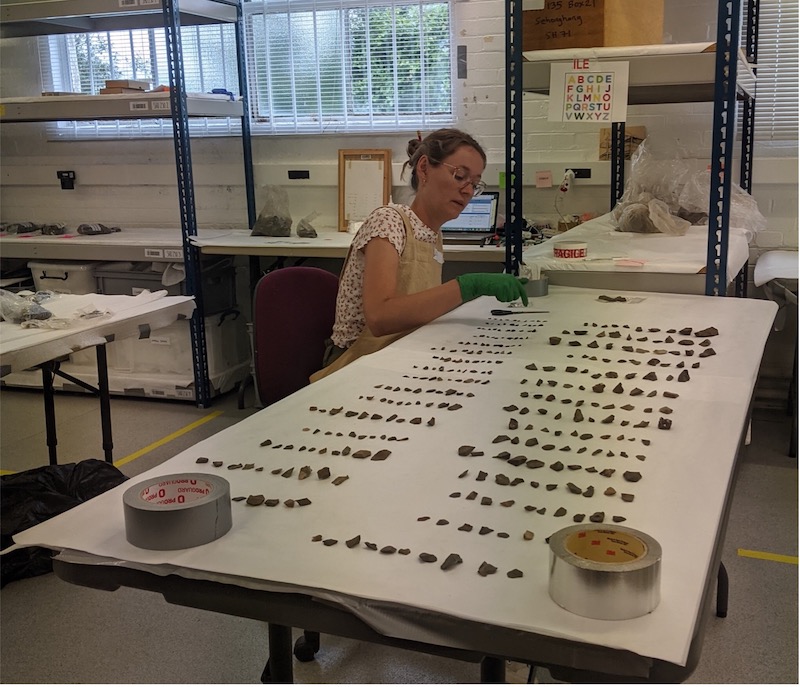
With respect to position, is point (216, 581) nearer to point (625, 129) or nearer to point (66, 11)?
point (625, 129)

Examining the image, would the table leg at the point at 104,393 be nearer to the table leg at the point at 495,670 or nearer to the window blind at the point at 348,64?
the window blind at the point at 348,64

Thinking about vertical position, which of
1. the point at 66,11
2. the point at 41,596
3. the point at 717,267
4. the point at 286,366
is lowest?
the point at 41,596

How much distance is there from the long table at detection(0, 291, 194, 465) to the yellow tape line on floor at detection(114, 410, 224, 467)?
37 centimetres

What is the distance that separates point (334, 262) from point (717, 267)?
8.06ft

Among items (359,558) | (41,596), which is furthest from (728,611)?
(41,596)

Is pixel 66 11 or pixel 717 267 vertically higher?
pixel 66 11

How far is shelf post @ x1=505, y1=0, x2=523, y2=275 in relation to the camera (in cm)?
226

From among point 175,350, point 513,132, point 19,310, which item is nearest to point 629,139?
point 513,132

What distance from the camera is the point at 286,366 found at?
2.34 meters

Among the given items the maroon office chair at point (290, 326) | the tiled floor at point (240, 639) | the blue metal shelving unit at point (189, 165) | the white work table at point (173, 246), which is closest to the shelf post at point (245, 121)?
the blue metal shelving unit at point (189, 165)

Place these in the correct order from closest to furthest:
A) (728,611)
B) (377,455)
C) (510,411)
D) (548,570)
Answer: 1. (548,570)
2. (377,455)
3. (510,411)
4. (728,611)

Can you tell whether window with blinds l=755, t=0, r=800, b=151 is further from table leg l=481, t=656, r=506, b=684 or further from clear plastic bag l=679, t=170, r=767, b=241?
table leg l=481, t=656, r=506, b=684

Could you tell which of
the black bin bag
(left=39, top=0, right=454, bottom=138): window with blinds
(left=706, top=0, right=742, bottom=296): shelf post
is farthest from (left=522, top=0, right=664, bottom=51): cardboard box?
the black bin bag

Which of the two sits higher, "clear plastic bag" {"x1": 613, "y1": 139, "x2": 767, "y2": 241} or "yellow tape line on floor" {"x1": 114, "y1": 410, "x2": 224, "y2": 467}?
"clear plastic bag" {"x1": 613, "y1": 139, "x2": 767, "y2": 241}
